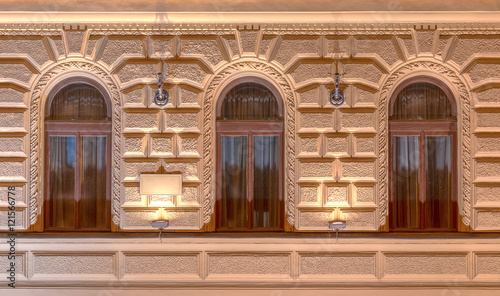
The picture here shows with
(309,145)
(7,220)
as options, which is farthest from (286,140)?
(7,220)

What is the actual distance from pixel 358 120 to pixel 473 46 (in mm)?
2362

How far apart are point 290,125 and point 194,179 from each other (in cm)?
193

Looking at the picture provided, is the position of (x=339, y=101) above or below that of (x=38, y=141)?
above

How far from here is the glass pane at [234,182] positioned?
7.62 metres

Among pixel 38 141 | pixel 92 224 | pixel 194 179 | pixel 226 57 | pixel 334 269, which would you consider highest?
pixel 226 57

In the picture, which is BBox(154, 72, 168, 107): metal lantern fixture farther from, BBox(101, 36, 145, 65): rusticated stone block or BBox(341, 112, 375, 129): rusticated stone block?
BBox(341, 112, 375, 129): rusticated stone block

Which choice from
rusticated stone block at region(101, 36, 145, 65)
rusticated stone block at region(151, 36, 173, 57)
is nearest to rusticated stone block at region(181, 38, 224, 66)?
rusticated stone block at region(151, 36, 173, 57)

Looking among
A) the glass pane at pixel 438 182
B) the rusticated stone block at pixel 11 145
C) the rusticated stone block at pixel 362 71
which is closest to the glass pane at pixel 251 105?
the rusticated stone block at pixel 362 71

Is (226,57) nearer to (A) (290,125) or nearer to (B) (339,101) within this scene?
(A) (290,125)

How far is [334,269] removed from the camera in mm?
7363

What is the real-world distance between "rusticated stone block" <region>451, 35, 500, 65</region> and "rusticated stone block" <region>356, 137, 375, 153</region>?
2.03 metres

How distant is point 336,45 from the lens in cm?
739

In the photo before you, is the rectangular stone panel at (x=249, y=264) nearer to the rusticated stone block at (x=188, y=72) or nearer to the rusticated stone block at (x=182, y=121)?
the rusticated stone block at (x=182, y=121)

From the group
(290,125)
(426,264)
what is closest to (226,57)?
(290,125)
